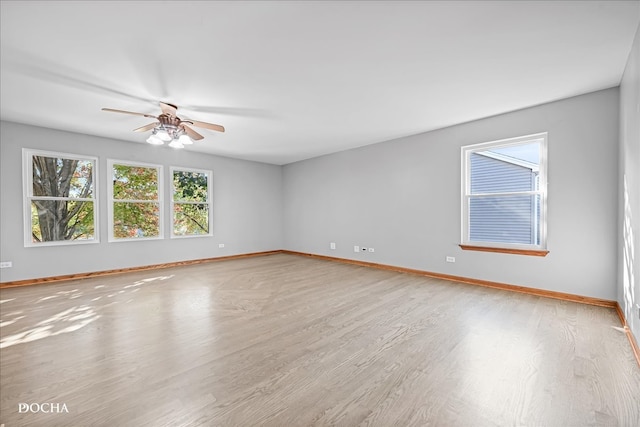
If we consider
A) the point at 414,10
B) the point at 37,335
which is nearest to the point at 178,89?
the point at 414,10

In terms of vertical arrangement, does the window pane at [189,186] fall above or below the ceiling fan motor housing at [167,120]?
below

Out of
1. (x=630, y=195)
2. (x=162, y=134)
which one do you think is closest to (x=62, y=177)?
(x=162, y=134)

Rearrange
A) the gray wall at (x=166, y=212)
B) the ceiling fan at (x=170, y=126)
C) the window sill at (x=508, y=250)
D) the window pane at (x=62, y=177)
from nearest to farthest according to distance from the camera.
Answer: the ceiling fan at (x=170, y=126), the window sill at (x=508, y=250), the gray wall at (x=166, y=212), the window pane at (x=62, y=177)

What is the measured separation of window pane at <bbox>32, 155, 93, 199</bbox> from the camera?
14.9 ft

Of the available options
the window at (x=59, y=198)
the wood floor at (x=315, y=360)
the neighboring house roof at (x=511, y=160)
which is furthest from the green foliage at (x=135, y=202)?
the neighboring house roof at (x=511, y=160)

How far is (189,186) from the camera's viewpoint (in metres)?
6.27

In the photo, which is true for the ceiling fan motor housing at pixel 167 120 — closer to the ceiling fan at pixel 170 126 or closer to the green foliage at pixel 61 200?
the ceiling fan at pixel 170 126

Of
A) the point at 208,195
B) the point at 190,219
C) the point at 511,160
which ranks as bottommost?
the point at 190,219

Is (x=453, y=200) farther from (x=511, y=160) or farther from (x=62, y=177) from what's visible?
(x=62, y=177)

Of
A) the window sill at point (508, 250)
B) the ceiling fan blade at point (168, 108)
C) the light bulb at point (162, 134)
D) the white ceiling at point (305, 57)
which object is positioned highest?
the white ceiling at point (305, 57)

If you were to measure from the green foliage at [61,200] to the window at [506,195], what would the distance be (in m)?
6.63

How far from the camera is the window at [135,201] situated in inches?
207

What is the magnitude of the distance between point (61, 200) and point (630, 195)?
770cm

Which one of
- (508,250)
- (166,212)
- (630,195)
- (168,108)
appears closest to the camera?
(630,195)
